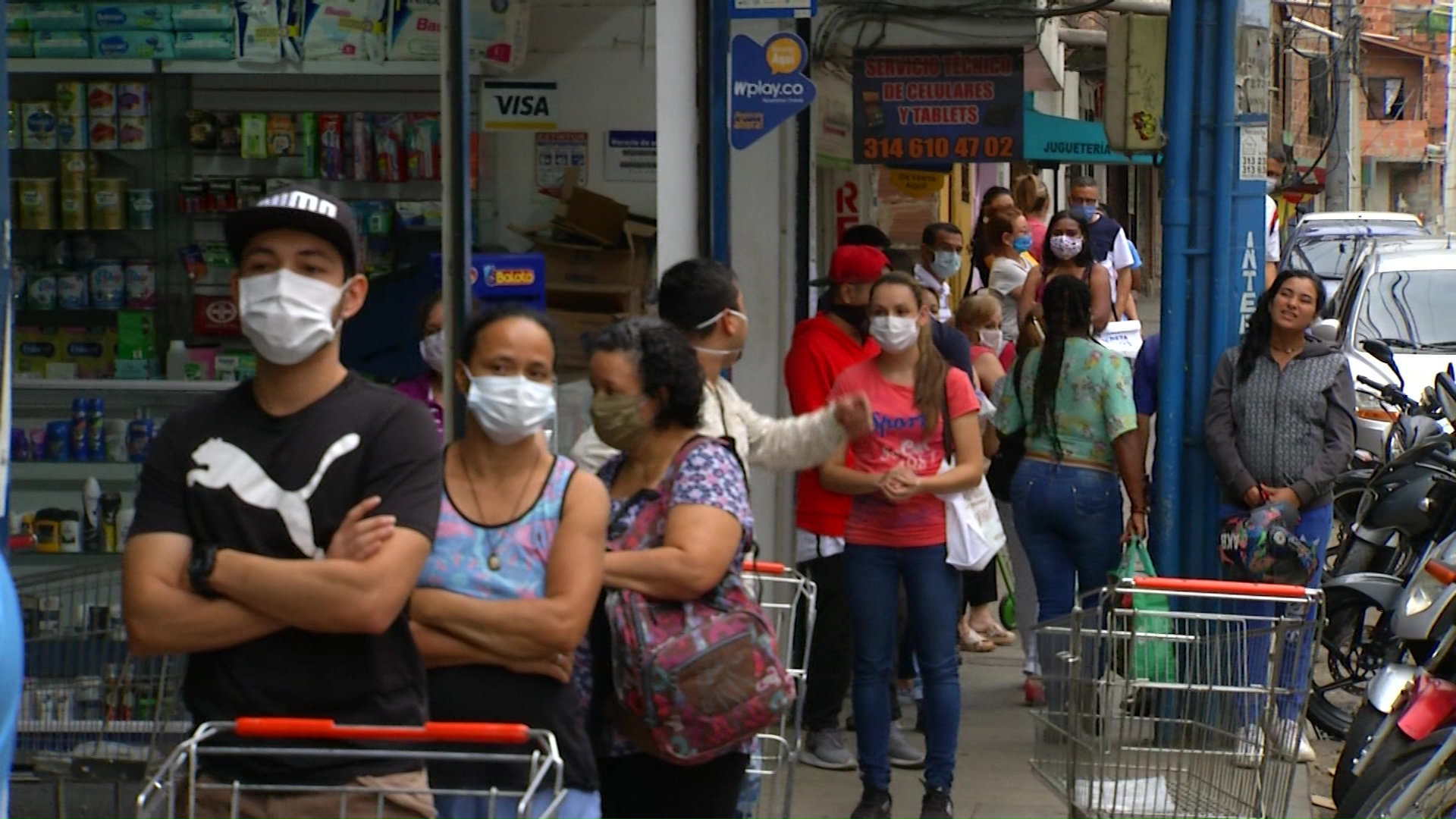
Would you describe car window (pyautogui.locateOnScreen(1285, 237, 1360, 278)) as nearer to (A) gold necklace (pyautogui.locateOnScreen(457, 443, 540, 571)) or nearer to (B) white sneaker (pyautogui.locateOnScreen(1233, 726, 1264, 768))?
(B) white sneaker (pyautogui.locateOnScreen(1233, 726, 1264, 768))

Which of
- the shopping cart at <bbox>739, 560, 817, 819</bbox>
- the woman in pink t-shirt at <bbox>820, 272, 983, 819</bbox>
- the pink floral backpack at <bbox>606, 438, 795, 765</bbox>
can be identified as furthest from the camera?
the woman in pink t-shirt at <bbox>820, 272, 983, 819</bbox>

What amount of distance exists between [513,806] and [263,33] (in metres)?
4.20

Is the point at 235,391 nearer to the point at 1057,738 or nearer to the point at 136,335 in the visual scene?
the point at 1057,738

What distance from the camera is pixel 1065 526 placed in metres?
8.01

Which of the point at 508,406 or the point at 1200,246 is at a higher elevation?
the point at 1200,246

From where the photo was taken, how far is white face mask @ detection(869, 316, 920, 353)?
6.58 m

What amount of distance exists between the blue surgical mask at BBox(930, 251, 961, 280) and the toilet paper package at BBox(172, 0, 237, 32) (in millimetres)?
4948

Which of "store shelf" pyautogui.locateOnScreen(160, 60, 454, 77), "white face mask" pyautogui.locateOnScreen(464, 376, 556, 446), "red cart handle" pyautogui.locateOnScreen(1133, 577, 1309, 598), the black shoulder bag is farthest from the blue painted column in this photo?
"white face mask" pyautogui.locateOnScreen(464, 376, 556, 446)

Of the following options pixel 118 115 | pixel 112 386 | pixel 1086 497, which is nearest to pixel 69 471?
pixel 112 386

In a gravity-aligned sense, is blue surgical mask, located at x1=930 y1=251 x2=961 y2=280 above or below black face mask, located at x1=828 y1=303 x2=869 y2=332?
above

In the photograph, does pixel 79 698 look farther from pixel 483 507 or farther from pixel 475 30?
pixel 475 30

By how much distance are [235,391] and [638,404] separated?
1085mm

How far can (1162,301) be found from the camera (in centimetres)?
816

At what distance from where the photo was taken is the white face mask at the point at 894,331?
6582 millimetres
